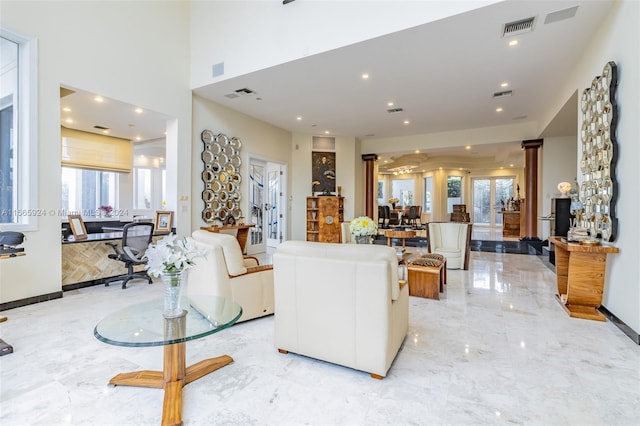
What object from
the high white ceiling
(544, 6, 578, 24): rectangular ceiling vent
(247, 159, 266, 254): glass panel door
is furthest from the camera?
(247, 159, 266, 254): glass panel door

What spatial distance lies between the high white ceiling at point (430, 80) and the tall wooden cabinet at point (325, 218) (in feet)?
6.80

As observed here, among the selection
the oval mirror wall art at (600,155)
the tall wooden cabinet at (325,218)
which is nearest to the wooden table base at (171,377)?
the oval mirror wall art at (600,155)

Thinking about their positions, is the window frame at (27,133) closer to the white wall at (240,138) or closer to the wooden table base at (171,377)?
the white wall at (240,138)

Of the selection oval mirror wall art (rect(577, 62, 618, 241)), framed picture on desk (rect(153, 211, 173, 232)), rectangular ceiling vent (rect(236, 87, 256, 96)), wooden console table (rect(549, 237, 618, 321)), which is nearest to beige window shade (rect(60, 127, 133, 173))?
framed picture on desk (rect(153, 211, 173, 232))

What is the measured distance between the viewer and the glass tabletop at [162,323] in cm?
173

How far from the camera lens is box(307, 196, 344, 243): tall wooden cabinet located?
364 inches

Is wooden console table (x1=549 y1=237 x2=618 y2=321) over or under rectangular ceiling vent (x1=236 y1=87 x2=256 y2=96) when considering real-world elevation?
under

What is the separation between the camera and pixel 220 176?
22.3 feet

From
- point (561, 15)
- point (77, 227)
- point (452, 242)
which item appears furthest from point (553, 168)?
point (77, 227)

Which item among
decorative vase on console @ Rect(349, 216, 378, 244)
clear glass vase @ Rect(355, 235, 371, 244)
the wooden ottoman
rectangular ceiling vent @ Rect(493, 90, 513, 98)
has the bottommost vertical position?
the wooden ottoman

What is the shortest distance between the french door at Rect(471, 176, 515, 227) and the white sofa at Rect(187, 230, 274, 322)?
44.9 ft

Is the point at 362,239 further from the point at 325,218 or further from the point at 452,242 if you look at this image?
the point at 325,218

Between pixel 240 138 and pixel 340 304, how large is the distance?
604 centimetres

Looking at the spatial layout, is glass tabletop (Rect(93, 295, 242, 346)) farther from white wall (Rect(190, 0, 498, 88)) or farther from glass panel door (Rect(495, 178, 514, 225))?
glass panel door (Rect(495, 178, 514, 225))
